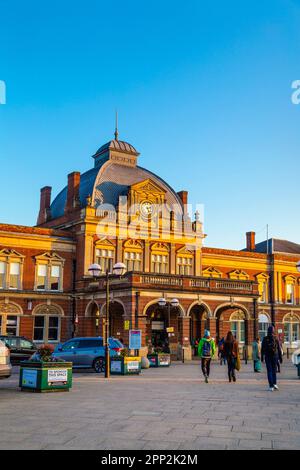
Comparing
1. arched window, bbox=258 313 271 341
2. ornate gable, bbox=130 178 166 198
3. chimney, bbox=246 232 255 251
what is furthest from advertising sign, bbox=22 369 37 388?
chimney, bbox=246 232 255 251

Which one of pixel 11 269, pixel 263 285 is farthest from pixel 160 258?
pixel 263 285

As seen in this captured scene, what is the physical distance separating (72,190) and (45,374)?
116 ft

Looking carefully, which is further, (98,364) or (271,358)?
(98,364)

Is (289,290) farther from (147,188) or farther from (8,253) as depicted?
(8,253)

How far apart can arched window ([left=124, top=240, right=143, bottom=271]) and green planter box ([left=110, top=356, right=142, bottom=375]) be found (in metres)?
24.0

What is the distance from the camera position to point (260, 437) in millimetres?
8945

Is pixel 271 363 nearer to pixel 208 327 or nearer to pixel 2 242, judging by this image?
pixel 208 327

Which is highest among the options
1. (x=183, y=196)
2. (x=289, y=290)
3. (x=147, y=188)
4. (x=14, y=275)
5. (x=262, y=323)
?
(x=183, y=196)

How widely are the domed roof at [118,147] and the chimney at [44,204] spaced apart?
6.63 meters

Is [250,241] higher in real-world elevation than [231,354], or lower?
higher

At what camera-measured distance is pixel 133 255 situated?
1953 inches

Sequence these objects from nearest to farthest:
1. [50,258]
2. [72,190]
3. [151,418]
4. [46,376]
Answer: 1. [151,418]
2. [46,376]
3. [50,258]
4. [72,190]

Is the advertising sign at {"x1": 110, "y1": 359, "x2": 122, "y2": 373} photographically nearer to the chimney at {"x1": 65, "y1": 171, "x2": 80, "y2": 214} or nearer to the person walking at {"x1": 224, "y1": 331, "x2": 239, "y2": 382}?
the person walking at {"x1": 224, "y1": 331, "x2": 239, "y2": 382}

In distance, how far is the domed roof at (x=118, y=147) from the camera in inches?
2088
